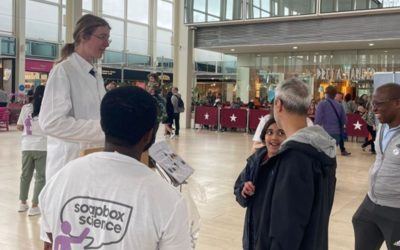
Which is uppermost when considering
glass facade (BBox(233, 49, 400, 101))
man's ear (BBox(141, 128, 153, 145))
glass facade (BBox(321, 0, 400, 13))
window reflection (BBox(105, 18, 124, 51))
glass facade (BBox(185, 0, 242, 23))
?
window reflection (BBox(105, 18, 124, 51))

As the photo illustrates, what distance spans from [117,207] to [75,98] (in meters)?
1.13

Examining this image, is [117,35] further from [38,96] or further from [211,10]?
[38,96]

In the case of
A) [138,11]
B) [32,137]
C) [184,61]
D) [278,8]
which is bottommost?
[32,137]

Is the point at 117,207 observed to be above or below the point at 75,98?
below

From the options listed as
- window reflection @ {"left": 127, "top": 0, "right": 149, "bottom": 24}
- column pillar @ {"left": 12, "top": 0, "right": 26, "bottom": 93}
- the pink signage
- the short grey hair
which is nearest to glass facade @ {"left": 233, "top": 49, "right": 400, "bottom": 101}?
column pillar @ {"left": 12, "top": 0, "right": 26, "bottom": 93}

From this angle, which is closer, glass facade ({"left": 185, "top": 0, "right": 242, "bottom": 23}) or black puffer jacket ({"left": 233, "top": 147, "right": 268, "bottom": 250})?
black puffer jacket ({"left": 233, "top": 147, "right": 268, "bottom": 250})

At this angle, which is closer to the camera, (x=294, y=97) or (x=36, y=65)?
(x=294, y=97)

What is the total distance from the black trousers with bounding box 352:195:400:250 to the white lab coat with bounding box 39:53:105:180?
1751 millimetres

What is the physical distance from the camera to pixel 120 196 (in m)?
1.28

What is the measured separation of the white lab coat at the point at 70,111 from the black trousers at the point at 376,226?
1.75 meters

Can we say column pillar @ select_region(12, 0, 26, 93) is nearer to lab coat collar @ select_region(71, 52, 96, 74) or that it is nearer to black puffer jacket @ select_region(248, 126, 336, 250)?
lab coat collar @ select_region(71, 52, 96, 74)

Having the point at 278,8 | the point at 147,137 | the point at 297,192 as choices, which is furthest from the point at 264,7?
the point at 147,137

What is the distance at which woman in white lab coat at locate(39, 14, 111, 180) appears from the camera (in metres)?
2.16

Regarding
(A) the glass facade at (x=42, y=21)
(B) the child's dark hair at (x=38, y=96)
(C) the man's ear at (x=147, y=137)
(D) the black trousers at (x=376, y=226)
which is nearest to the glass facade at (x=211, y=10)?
(A) the glass facade at (x=42, y=21)
